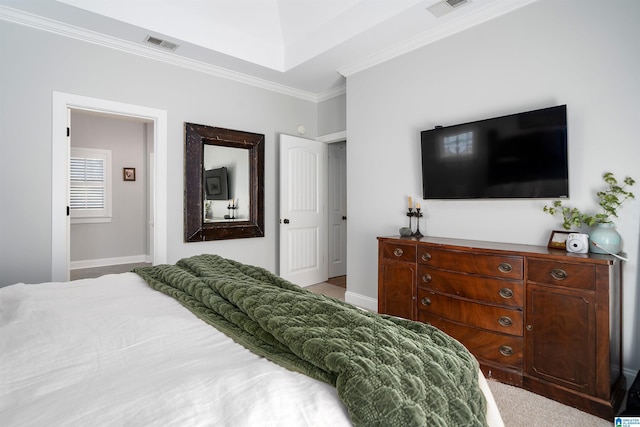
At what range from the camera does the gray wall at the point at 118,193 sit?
581 centimetres

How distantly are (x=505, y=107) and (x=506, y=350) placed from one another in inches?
73.0

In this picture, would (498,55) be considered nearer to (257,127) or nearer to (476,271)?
(476,271)

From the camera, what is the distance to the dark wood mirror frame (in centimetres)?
370

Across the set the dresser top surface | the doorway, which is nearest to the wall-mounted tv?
the doorway

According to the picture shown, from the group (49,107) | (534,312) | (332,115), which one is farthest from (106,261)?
(534,312)

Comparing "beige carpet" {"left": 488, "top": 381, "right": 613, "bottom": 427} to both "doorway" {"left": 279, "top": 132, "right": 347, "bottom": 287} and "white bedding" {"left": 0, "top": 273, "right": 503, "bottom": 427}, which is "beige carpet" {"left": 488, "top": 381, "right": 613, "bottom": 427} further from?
"doorway" {"left": 279, "top": 132, "right": 347, "bottom": 287}

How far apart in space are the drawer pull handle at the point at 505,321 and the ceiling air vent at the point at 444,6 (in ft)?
7.83

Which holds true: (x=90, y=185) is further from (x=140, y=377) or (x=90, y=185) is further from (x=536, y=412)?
(x=536, y=412)

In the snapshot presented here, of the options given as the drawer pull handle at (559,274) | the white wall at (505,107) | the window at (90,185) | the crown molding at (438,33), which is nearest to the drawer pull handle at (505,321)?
the drawer pull handle at (559,274)

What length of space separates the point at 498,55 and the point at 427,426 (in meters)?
2.94

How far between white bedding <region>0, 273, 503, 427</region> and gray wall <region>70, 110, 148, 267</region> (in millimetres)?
5438

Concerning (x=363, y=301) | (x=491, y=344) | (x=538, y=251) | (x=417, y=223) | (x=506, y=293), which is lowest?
(x=363, y=301)

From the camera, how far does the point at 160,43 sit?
10.9 ft

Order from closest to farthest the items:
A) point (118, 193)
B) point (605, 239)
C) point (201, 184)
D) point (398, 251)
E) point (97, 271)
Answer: point (605, 239), point (398, 251), point (201, 184), point (97, 271), point (118, 193)
